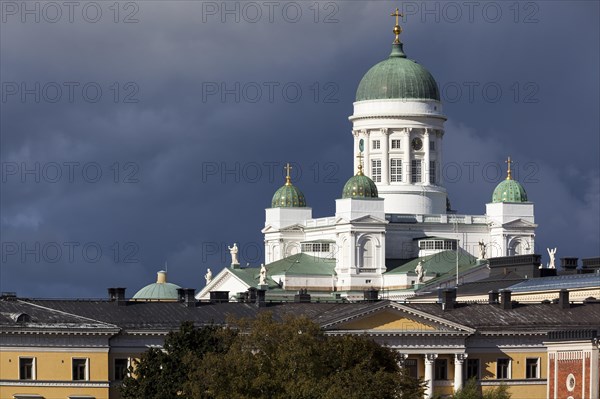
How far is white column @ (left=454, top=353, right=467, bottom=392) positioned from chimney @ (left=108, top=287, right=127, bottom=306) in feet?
57.8

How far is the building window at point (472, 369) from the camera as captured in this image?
518 feet

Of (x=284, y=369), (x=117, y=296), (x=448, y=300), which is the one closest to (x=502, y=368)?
(x=448, y=300)

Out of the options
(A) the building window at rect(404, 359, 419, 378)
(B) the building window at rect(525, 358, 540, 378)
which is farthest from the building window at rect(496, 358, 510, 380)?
(A) the building window at rect(404, 359, 419, 378)

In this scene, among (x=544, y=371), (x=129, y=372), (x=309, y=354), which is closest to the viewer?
(x=309, y=354)

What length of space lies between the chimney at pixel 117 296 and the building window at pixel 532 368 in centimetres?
2120

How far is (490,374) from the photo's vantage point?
15762 centimetres

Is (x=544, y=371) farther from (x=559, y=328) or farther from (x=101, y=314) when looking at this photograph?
(x=101, y=314)

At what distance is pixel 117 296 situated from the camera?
158625 millimetres

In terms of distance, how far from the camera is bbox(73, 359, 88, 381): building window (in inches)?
5876

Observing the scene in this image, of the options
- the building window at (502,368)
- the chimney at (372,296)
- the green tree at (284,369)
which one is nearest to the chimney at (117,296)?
the chimney at (372,296)

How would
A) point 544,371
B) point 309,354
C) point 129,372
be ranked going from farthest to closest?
1. point 544,371
2. point 129,372
3. point 309,354

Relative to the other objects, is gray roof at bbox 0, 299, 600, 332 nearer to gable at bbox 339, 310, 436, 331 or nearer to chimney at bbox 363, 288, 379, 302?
gable at bbox 339, 310, 436, 331

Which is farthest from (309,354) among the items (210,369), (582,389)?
(582,389)

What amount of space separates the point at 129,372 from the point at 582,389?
870 inches
